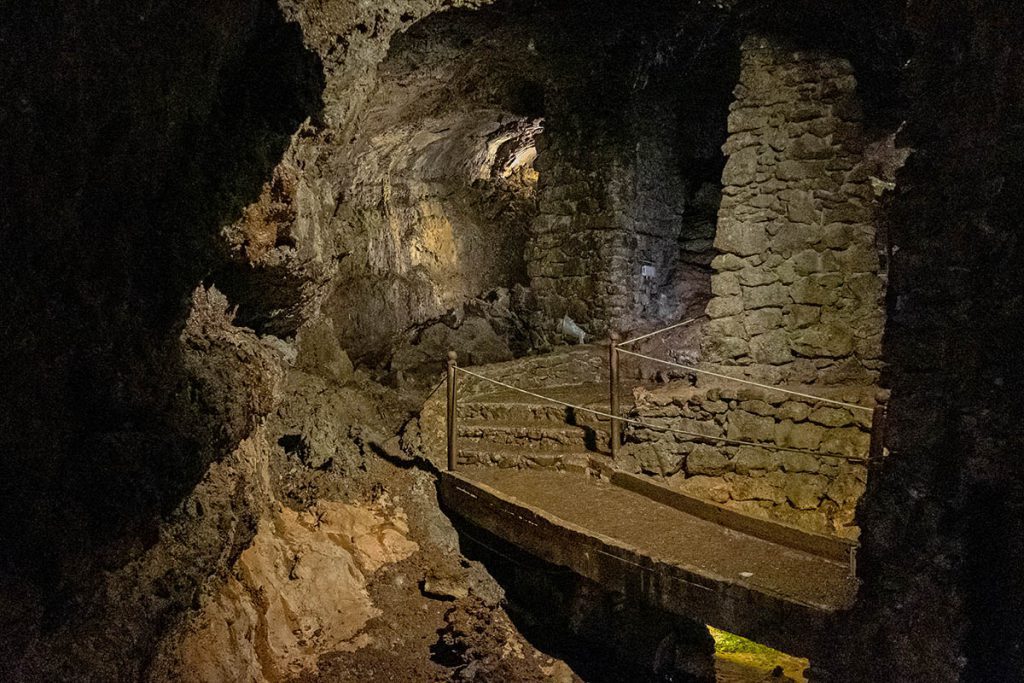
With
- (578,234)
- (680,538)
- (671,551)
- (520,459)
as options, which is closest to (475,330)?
(578,234)

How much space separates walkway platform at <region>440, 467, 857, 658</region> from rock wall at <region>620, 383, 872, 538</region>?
510 mm

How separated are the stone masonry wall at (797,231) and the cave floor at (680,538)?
4.91ft

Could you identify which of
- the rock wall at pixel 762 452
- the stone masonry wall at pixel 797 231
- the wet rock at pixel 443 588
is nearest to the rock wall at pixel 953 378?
the rock wall at pixel 762 452

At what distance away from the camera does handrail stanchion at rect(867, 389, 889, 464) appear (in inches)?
120

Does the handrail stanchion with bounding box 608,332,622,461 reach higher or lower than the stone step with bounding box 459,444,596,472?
higher

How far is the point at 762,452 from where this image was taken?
17.8 feet

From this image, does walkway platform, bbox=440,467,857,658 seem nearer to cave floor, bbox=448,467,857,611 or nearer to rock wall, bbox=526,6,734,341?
cave floor, bbox=448,467,857,611

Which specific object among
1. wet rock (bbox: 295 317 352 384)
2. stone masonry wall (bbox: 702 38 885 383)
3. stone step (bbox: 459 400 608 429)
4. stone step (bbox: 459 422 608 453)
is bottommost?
stone step (bbox: 459 422 608 453)

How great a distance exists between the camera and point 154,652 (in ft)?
9.77

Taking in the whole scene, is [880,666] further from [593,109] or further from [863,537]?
[593,109]

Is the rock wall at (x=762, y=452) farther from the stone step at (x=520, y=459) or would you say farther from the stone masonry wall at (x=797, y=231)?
the stone step at (x=520, y=459)

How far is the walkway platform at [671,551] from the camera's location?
3605 millimetres

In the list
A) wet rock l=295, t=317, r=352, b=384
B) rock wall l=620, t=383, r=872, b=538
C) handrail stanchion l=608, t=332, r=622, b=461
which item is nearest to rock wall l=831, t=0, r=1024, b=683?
rock wall l=620, t=383, r=872, b=538

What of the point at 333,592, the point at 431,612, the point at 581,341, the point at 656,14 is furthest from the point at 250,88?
the point at 581,341
